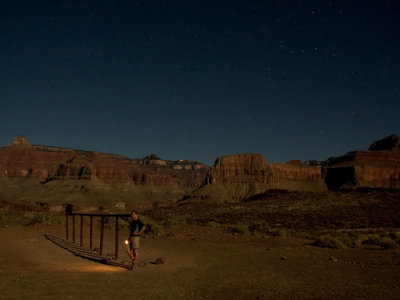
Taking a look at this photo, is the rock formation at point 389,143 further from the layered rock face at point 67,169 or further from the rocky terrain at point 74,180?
the layered rock face at point 67,169

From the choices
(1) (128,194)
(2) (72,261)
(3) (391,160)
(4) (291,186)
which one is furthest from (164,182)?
(2) (72,261)

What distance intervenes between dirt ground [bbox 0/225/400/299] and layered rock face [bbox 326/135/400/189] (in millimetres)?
105795

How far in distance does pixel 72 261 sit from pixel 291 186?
10660 cm

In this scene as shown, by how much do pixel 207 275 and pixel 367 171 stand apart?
12124 cm

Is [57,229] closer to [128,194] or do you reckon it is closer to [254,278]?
[254,278]

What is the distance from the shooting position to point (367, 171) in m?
118

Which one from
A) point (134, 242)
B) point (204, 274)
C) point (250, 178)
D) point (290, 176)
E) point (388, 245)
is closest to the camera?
point (204, 274)

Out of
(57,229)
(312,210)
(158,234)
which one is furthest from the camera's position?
(312,210)

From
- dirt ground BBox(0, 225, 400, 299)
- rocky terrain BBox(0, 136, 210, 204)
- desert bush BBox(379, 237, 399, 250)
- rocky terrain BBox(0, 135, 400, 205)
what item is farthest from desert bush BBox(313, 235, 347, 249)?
rocky terrain BBox(0, 136, 210, 204)

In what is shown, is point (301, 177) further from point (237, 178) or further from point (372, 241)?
point (372, 241)

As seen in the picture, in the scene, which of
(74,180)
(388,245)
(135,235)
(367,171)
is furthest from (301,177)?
(135,235)

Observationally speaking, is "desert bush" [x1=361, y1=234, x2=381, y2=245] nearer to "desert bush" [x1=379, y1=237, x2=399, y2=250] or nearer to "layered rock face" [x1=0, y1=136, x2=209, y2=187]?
"desert bush" [x1=379, y1=237, x2=399, y2=250]

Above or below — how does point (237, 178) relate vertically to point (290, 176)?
below

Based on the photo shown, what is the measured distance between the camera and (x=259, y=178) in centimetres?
10662
